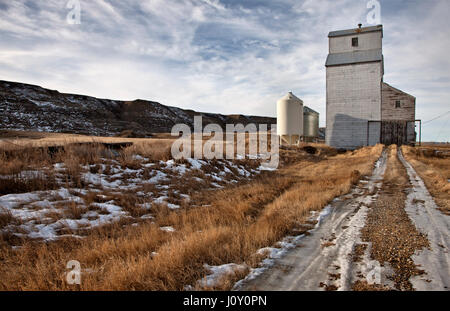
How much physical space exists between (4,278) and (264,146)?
2308 cm

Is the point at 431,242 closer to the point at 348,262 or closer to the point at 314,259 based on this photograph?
the point at 348,262

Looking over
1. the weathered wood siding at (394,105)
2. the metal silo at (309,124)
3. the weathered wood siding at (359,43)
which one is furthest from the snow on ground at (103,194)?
the weathered wood siding at (359,43)

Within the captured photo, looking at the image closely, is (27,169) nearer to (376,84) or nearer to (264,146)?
(264,146)

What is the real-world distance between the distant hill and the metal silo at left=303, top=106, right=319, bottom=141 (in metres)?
25.4

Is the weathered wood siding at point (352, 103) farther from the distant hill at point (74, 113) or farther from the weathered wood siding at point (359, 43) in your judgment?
the distant hill at point (74, 113)

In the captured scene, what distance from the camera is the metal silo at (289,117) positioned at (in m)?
28.7

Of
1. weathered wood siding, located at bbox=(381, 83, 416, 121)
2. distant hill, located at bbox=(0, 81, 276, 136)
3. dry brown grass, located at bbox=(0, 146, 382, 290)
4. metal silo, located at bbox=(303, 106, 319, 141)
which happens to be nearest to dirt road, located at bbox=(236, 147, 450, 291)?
dry brown grass, located at bbox=(0, 146, 382, 290)

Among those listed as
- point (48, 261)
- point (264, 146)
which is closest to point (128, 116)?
point (264, 146)

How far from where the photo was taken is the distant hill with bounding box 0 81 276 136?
132 feet

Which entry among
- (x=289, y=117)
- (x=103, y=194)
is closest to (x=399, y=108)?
(x=289, y=117)

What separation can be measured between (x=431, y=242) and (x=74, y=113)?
60.0 m

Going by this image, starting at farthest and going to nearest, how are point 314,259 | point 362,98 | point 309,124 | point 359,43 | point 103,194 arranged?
point 309,124, point 359,43, point 362,98, point 103,194, point 314,259

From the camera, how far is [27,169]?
7980 mm

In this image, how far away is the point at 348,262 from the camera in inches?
134
